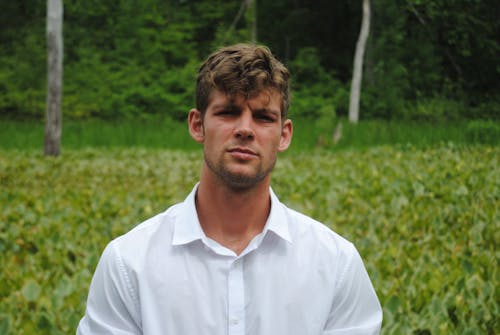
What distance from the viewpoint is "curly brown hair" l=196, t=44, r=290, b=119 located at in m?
1.83

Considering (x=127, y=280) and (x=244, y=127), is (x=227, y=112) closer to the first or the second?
(x=244, y=127)

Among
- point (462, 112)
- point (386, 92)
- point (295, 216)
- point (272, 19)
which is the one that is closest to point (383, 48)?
point (386, 92)

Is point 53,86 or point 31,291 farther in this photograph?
point 53,86

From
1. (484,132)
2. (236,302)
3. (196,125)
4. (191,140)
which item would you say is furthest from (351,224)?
(191,140)

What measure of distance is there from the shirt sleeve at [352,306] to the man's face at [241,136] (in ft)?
1.28

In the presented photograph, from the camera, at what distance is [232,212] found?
1.94 metres

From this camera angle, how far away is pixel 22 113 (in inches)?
937

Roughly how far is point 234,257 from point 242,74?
52 cm

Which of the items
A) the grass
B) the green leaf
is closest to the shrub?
the grass

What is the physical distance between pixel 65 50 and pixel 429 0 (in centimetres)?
1700

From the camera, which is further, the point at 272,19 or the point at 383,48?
the point at 272,19

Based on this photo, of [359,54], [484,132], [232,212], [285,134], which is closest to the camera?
[232,212]

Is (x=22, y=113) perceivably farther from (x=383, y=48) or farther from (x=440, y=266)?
(x=440, y=266)

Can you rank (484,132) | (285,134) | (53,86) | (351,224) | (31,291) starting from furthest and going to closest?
(53,86) < (484,132) < (351,224) < (31,291) < (285,134)
